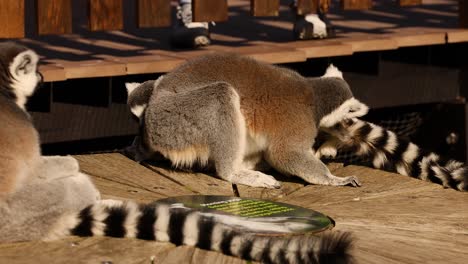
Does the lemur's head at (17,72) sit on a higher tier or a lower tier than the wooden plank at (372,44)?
higher

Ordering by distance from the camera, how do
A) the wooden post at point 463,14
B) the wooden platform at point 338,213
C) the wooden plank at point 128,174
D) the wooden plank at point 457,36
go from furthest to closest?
the wooden post at point 463,14 < the wooden plank at point 457,36 < the wooden plank at point 128,174 < the wooden platform at point 338,213

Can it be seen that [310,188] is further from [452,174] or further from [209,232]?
[209,232]

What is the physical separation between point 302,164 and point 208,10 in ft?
6.03

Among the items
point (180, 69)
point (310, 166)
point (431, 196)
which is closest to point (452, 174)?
point (431, 196)

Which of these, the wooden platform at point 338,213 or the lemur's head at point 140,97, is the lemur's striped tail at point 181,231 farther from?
the lemur's head at point 140,97

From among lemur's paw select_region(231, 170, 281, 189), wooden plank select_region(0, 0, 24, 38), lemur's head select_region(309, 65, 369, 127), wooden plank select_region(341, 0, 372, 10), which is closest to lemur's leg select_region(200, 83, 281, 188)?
lemur's paw select_region(231, 170, 281, 189)

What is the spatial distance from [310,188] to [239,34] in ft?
10.5

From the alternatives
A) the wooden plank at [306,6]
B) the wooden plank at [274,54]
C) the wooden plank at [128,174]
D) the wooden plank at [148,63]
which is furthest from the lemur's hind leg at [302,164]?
the wooden plank at [306,6]

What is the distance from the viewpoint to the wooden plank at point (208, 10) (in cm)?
727

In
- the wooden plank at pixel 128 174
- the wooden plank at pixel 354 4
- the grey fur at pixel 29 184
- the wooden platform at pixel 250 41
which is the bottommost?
the wooden plank at pixel 128 174

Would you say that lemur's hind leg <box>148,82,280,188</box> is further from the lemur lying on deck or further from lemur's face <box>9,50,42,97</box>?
lemur's face <box>9,50,42,97</box>

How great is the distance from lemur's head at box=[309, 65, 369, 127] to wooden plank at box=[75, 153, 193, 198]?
98cm

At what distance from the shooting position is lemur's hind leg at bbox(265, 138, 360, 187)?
577 cm

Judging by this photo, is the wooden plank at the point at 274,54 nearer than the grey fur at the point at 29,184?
No
